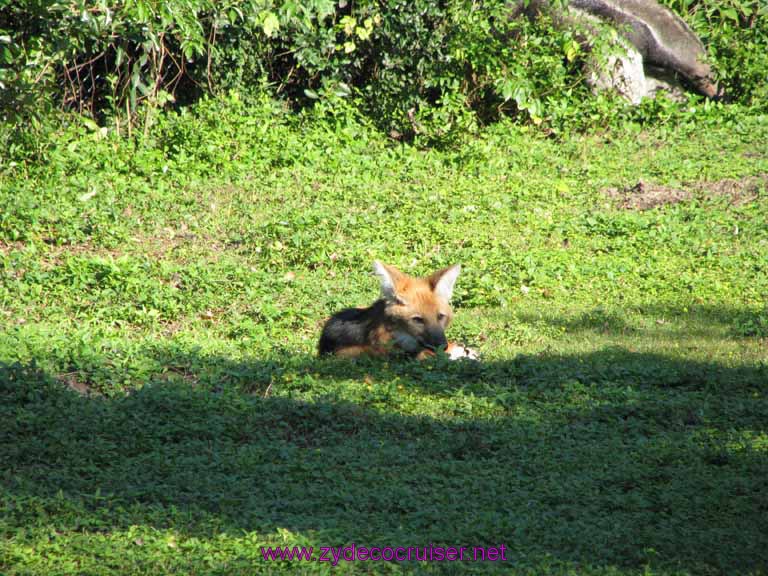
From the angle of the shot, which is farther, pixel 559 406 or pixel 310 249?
pixel 310 249

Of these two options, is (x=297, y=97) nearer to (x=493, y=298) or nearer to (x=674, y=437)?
(x=493, y=298)

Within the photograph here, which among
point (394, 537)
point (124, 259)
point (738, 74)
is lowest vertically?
point (124, 259)

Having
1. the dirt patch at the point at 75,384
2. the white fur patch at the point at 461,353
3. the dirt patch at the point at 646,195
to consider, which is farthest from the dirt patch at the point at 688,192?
the dirt patch at the point at 75,384

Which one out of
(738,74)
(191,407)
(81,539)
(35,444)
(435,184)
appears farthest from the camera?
(738,74)

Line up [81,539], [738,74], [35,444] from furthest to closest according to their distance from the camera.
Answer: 1. [738,74]
2. [35,444]
3. [81,539]

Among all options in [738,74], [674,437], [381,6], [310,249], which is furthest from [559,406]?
[738,74]

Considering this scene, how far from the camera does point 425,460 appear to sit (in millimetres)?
5277

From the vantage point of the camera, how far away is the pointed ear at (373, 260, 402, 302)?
7.24m

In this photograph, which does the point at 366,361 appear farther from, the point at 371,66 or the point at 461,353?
the point at 371,66

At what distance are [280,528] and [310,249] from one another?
258 inches

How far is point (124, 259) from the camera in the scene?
9711 mm

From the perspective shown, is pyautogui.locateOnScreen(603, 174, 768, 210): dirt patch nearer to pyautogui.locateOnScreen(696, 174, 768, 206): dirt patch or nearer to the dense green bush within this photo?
pyautogui.locateOnScreen(696, 174, 768, 206): dirt patch

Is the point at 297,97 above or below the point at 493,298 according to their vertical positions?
above

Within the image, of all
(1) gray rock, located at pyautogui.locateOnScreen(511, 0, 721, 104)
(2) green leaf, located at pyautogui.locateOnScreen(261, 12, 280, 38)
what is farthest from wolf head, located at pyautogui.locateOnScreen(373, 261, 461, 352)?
(1) gray rock, located at pyautogui.locateOnScreen(511, 0, 721, 104)
